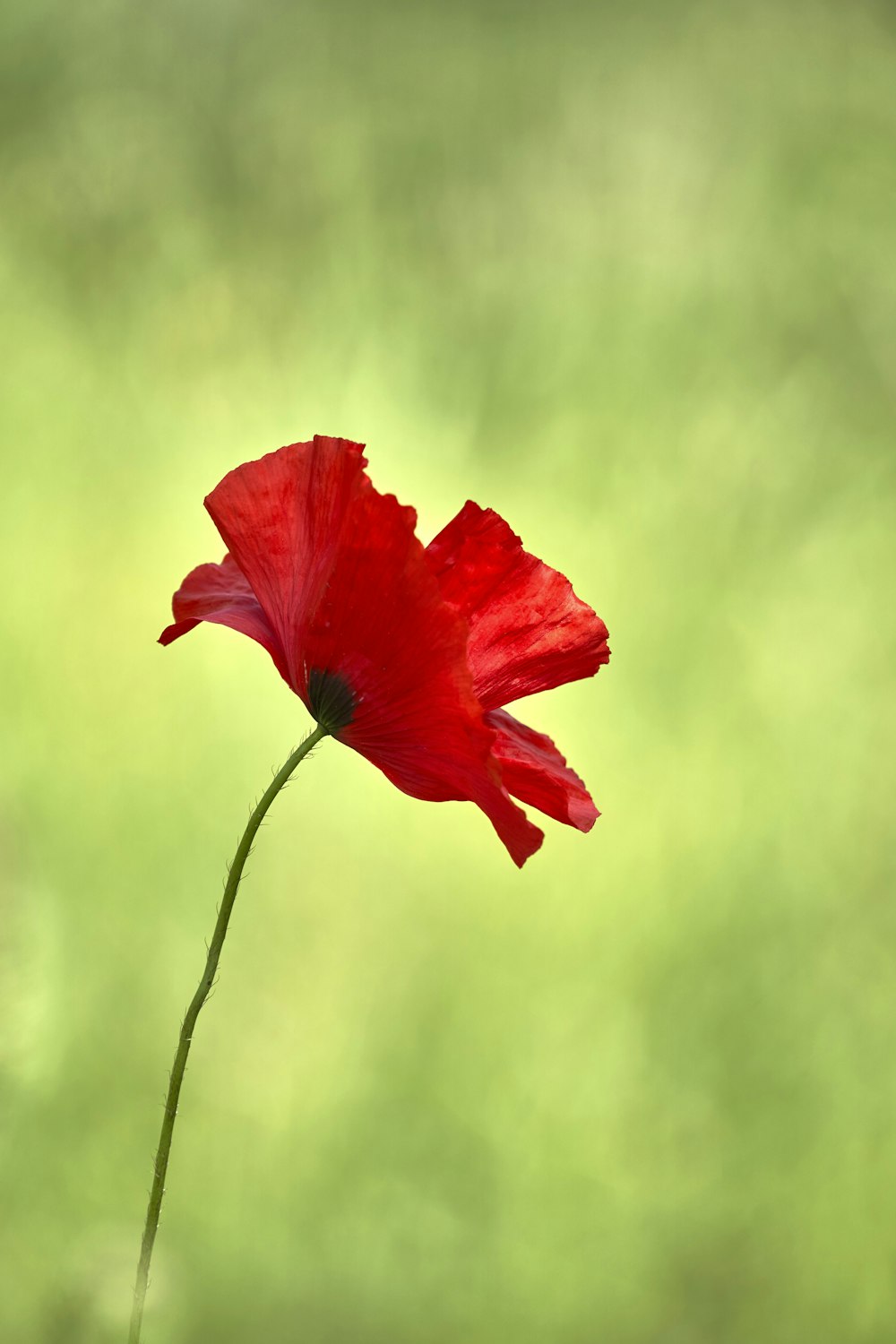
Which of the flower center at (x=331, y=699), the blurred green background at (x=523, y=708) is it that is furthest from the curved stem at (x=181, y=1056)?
the blurred green background at (x=523, y=708)

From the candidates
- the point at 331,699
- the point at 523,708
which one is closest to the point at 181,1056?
the point at 331,699

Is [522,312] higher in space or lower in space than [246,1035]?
higher

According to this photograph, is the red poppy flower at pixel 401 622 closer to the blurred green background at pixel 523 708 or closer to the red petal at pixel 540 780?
the red petal at pixel 540 780

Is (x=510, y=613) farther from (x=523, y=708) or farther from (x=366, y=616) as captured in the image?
(x=523, y=708)

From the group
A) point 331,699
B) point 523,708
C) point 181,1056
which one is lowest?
point 181,1056

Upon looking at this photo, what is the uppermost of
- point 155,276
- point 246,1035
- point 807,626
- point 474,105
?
point 474,105

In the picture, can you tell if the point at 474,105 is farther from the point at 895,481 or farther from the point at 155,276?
the point at 895,481

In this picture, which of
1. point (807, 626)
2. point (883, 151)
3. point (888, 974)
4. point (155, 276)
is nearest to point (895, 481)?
point (807, 626)
